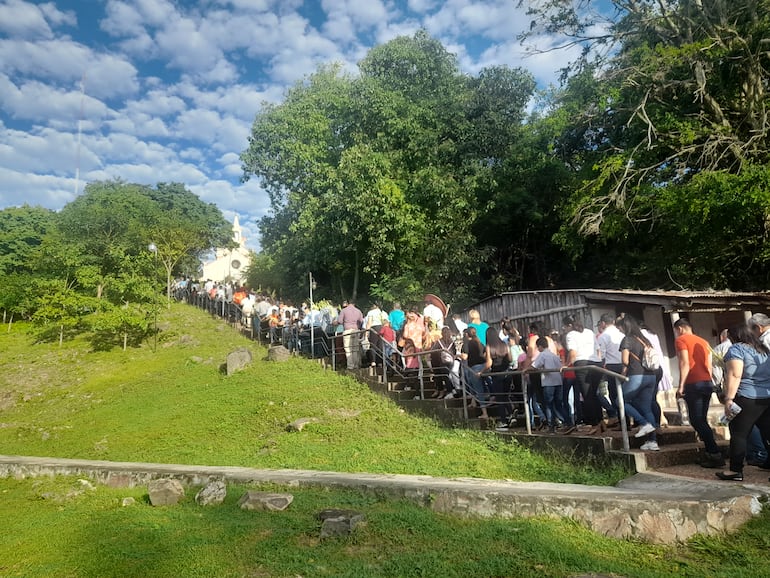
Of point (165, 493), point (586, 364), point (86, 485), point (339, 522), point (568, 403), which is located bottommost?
point (86, 485)

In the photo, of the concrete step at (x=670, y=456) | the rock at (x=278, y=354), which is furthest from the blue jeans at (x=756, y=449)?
the rock at (x=278, y=354)

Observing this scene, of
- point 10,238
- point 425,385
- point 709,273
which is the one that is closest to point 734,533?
point 425,385

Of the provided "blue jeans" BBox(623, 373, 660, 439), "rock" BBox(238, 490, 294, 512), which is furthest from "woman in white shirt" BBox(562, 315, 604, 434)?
"rock" BBox(238, 490, 294, 512)

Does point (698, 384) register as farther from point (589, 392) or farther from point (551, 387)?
point (551, 387)

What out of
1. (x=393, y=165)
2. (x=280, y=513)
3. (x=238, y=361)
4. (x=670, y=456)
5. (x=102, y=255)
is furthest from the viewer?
(x=102, y=255)

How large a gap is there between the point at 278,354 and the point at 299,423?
6.07m

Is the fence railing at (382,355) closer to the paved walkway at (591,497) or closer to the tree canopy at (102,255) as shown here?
the paved walkway at (591,497)

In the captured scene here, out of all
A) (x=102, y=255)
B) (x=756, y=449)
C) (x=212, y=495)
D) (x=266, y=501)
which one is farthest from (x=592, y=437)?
(x=102, y=255)

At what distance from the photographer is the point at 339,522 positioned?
526cm

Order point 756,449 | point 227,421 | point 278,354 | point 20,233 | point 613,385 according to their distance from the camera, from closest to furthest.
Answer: point 756,449 → point 613,385 → point 227,421 → point 278,354 → point 20,233

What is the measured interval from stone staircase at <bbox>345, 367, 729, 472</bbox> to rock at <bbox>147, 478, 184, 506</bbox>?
481cm

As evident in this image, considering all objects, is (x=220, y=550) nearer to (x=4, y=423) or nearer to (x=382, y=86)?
(x=4, y=423)

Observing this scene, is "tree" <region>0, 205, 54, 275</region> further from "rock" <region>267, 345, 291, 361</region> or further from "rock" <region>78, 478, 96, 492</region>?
"rock" <region>78, 478, 96, 492</region>

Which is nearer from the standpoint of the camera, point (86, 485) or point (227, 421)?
point (86, 485)
